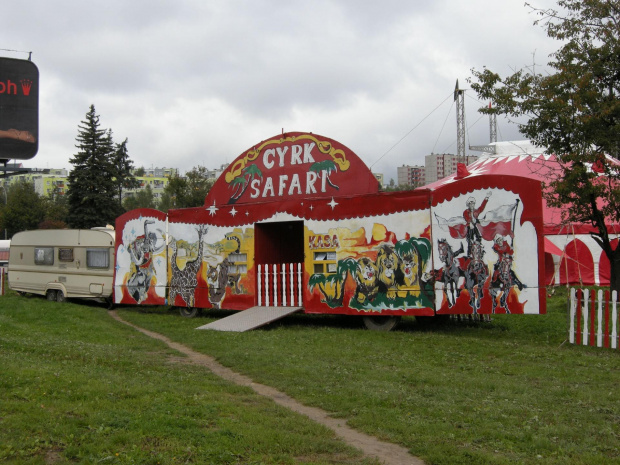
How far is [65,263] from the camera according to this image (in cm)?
2192

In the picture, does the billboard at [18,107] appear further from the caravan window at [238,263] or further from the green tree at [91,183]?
the green tree at [91,183]

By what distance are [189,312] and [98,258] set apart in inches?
199

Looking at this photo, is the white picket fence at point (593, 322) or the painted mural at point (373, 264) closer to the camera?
the white picket fence at point (593, 322)

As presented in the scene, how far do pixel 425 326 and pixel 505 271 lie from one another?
298 centimetres

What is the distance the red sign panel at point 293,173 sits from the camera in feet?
49.4

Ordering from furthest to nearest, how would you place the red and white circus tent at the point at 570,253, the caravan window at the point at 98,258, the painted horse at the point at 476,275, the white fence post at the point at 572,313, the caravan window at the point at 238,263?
the red and white circus tent at the point at 570,253, the caravan window at the point at 98,258, the caravan window at the point at 238,263, the painted horse at the point at 476,275, the white fence post at the point at 572,313

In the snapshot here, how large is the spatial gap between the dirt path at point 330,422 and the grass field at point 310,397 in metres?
0.14

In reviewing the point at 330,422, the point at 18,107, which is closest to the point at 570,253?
the point at 330,422

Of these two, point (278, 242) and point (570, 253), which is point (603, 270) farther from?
point (278, 242)

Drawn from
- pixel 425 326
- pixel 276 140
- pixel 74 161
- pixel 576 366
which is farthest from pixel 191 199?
pixel 576 366

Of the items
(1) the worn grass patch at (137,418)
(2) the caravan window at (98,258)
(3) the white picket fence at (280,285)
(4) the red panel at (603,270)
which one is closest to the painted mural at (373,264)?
(3) the white picket fence at (280,285)

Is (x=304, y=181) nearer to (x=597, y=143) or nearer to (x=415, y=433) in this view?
(x=597, y=143)

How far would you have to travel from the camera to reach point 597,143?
1336cm

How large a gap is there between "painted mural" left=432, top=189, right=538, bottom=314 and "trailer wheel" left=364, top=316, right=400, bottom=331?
4.44 ft
